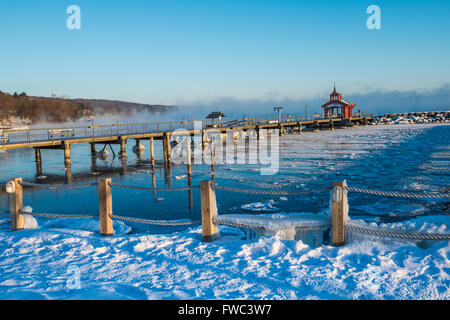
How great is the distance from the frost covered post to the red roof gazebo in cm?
6922

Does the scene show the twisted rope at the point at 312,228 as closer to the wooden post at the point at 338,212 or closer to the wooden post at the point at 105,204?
the wooden post at the point at 338,212

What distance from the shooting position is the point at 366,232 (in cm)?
632

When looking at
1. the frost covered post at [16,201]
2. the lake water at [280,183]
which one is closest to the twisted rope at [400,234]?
the lake water at [280,183]

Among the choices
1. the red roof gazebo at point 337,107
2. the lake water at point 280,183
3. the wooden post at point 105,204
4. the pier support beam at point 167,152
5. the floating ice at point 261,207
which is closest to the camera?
the wooden post at point 105,204

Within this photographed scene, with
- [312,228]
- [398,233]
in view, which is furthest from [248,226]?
[398,233]

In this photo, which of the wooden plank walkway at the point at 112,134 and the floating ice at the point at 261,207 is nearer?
the floating ice at the point at 261,207

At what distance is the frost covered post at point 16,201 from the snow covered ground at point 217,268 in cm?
87

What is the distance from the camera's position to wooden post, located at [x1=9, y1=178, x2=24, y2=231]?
8227 millimetres

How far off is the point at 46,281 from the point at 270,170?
1901 cm

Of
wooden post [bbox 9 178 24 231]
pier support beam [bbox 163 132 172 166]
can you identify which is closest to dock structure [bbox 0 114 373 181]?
pier support beam [bbox 163 132 172 166]

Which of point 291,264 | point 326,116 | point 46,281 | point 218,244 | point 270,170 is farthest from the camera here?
point 326,116

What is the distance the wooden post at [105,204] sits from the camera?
7.49m
